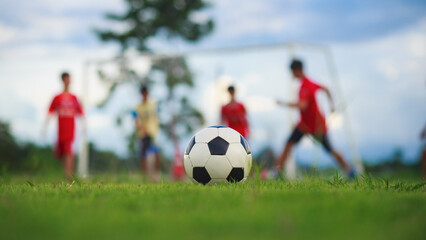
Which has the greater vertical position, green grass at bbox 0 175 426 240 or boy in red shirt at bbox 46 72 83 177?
boy in red shirt at bbox 46 72 83 177

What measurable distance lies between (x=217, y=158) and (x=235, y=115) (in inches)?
143

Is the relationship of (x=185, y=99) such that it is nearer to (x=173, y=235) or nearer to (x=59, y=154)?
(x=59, y=154)

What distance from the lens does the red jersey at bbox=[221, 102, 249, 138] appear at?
720 cm

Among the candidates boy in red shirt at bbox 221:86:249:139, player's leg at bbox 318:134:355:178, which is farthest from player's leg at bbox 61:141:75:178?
player's leg at bbox 318:134:355:178

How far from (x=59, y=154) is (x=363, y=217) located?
6.40m

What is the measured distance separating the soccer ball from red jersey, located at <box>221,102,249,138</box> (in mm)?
3366

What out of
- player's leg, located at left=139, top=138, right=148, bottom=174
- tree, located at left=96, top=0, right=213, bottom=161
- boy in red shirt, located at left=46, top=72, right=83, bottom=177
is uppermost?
tree, located at left=96, top=0, right=213, bottom=161

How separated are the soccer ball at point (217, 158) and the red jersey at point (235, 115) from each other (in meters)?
3.37

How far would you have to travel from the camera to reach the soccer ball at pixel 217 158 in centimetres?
362

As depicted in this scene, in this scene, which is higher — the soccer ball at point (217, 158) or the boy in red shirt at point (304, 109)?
the boy in red shirt at point (304, 109)

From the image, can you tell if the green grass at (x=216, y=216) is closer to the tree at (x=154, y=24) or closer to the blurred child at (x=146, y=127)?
the blurred child at (x=146, y=127)

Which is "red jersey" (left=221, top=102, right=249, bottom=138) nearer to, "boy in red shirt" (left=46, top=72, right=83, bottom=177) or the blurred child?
the blurred child

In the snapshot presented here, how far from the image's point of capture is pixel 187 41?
1856cm

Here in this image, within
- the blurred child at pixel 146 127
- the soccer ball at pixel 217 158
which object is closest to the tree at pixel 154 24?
the blurred child at pixel 146 127
